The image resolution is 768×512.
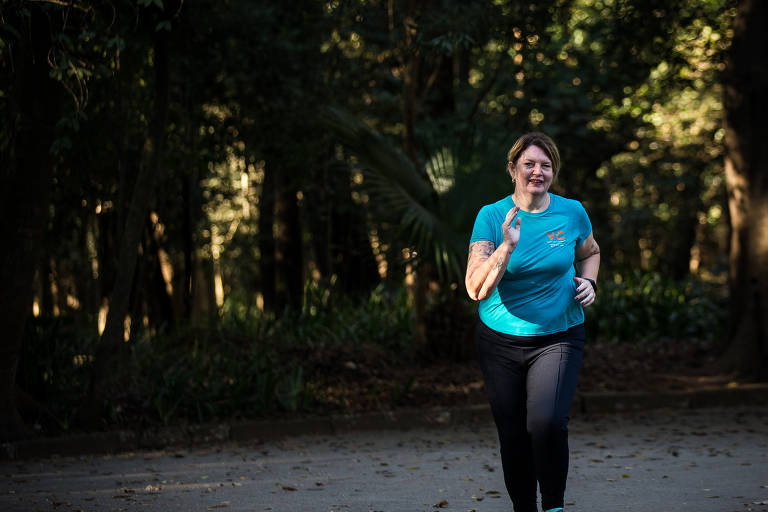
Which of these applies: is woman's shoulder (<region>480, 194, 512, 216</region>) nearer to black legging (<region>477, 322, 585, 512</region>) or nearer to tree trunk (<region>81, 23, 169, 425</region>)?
black legging (<region>477, 322, 585, 512</region>)

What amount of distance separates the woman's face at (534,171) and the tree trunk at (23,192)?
18.2 feet

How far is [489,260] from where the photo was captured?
13.0 feet

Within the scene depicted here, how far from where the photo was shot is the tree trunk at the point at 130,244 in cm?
858

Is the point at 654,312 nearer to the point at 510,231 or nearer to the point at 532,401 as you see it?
the point at 532,401

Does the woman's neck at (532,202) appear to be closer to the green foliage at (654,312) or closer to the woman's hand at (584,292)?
Answer: the woman's hand at (584,292)

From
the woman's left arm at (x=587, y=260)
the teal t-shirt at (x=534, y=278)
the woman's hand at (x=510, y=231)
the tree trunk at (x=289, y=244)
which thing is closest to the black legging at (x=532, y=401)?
the teal t-shirt at (x=534, y=278)

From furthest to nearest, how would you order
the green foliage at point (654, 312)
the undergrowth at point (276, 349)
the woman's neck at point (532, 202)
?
the green foliage at point (654, 312) → the undergrowth at point (276, 349) → the woman's neck at point (532, 202)

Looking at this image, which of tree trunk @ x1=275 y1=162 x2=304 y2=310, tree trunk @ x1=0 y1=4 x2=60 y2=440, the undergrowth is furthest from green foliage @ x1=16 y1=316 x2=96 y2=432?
tree trunk @ x1=275 y1=162 x2=304 y2=310

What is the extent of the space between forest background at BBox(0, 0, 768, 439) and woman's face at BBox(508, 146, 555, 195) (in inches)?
163

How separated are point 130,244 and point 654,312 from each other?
360 inches

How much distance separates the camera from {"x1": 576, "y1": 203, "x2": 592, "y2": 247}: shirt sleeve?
4.34 m

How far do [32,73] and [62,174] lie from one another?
6.19 feet

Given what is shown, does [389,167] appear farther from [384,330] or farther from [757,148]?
[757,148]

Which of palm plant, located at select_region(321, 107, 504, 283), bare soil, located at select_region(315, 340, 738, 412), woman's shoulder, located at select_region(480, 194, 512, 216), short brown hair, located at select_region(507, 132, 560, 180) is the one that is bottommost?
bare soil, located at select_region(315, 340, 738, 412)
